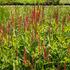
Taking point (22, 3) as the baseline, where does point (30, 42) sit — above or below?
above

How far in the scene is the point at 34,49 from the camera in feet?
12.9

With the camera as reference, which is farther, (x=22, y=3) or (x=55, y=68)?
(x=22, y=3)

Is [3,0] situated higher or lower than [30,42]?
lower

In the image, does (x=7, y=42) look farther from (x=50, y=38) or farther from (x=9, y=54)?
(x=50, y=38)

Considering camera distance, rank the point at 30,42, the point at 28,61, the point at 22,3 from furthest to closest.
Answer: the point at 22,3
the point at 30,42
the point at 28,61

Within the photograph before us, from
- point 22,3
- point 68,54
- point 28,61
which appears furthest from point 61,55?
point 22,3

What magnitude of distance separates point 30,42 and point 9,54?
11.5 inches

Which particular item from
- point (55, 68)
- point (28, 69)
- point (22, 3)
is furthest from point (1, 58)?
point (22, 3)

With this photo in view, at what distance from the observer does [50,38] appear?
4148 mm

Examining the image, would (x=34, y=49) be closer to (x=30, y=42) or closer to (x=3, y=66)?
(x=30, y=42)

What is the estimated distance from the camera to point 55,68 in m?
3.79

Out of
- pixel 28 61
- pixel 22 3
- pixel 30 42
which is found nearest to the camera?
Result: pixel 28 61

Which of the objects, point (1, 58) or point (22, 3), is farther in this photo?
point (22, 3)

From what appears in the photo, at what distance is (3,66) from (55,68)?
1.97ft
